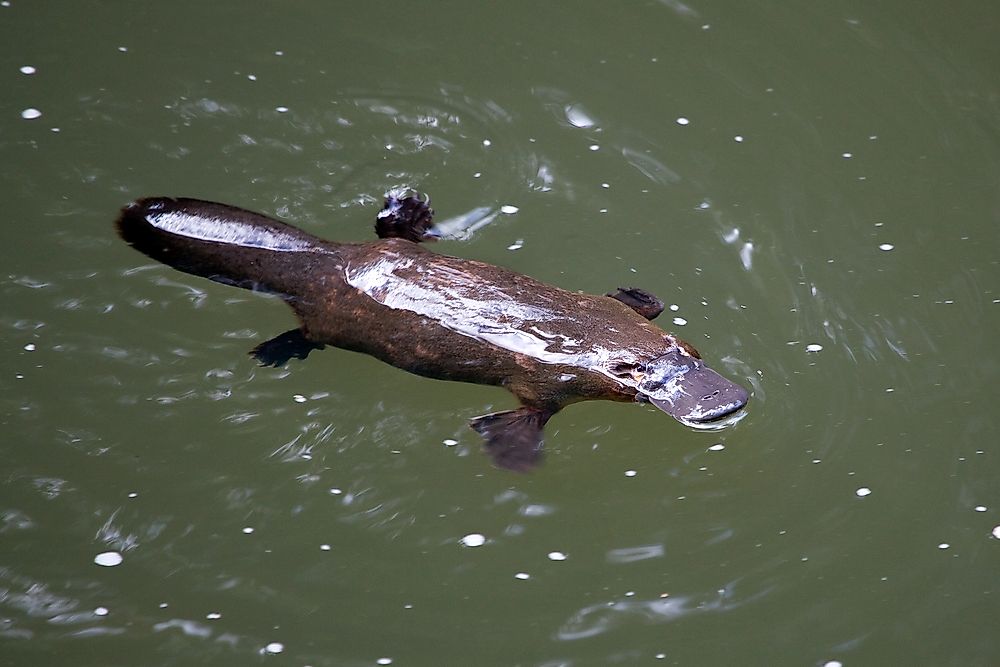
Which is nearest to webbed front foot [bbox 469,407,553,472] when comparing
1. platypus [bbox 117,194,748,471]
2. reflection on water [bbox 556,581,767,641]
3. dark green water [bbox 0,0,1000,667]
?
platypus [bbox 117,194,748,471]

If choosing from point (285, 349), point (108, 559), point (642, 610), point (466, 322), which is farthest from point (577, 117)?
point (108, 559)

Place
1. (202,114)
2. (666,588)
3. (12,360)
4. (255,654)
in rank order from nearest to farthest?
1. (255,654)
2. (666,588)
3. (12,360)
4. (202,114)

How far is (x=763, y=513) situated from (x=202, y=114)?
336cm

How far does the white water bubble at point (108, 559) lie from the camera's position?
3.71 meters

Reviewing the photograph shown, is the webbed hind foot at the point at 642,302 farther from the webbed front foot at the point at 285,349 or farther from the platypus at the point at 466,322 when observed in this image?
the webbed front foot at the point at 285,349

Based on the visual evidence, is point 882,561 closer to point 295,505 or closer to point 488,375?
point 488,375

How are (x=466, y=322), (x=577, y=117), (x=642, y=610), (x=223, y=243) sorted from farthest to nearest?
(x=577, y=117), (x=223, y=243), (x=466, y=322), (x=642, y=610)

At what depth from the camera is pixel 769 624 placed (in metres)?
3.71

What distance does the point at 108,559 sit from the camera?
146 inches

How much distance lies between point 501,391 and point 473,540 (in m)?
0.64

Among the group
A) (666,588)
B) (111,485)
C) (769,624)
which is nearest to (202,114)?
(111,485)

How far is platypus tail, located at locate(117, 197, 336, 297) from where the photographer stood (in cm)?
408

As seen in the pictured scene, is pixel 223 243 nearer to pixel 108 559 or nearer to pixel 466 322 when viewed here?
pixel 466 322

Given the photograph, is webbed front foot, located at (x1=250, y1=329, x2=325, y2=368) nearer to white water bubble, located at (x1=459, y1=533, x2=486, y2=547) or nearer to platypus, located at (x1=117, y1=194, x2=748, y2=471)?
platypus, located at (x1=117, y1=194, x2=748, y2=471)
